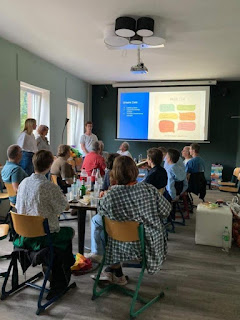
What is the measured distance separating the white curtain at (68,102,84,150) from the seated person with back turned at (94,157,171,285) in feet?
19.1

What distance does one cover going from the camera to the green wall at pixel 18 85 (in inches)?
185

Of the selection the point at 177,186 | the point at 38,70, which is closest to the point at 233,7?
the point at 177,186

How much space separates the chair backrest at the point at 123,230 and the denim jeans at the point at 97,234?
2.26 ft

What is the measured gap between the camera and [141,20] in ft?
11.8

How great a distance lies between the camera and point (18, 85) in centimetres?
507

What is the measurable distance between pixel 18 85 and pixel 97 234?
11.3 feet

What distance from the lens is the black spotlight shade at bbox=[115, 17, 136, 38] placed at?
11.7 ft

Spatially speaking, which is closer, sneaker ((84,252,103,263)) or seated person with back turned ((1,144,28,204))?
sneaker ((84,252,103,263))

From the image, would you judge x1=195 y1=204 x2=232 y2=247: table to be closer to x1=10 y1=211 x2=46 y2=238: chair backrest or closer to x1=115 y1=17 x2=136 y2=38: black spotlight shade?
x1=10 y1=211 x2=46 y2=238: chair backrest

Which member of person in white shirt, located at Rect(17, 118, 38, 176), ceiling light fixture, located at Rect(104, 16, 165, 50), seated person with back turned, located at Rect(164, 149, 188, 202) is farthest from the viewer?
person in white shirt, located at Rect(17, 118, 38, 176)

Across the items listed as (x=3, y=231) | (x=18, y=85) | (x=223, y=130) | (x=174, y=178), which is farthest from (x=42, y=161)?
(x=223, y=130)

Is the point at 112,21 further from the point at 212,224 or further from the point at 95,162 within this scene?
the point at 212,224

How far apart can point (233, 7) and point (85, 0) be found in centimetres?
176

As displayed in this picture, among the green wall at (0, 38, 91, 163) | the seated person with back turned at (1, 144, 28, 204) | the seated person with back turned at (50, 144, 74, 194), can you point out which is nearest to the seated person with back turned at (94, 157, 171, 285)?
the seated person with back turned at (1, 144, 28, 204)
